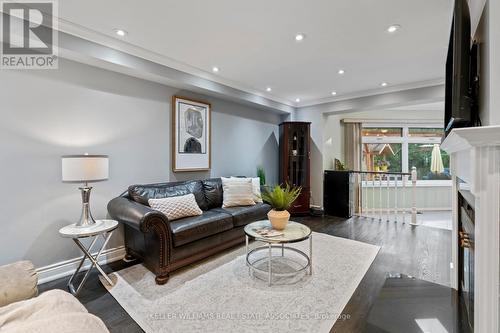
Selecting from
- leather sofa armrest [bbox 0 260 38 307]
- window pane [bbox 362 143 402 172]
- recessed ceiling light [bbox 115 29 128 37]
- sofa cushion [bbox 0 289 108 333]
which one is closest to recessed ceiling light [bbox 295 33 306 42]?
recessed ceiling light [bbox 115 29 128 37]

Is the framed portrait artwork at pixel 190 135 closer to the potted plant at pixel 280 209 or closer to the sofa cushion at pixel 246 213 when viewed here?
the sofa cushion at pixel 246 213

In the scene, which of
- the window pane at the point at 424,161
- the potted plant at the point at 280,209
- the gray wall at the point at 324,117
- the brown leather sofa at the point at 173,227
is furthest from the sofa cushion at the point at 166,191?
the window pane at the point at 424,161

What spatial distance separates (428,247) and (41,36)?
5.25 m

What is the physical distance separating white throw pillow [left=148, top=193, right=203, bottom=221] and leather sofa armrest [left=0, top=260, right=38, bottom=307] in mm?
1411

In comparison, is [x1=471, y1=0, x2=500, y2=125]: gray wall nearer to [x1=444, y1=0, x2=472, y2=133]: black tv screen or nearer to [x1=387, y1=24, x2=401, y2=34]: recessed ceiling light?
[x1=444, y1=0, x2=472, y2=133]: black tv screen

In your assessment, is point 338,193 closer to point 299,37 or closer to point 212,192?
point 212,192

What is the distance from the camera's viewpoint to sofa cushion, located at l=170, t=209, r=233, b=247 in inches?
99.8

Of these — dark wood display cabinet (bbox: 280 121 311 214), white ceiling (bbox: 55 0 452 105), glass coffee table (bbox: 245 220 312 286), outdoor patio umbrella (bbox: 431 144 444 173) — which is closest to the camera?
white ceiling (bbox: 55 0 452 105)

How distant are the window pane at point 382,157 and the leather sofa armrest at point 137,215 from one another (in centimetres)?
562

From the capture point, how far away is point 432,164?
6230mm

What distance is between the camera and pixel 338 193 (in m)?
5.07

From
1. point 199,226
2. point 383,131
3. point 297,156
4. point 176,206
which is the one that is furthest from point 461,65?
point 383,131

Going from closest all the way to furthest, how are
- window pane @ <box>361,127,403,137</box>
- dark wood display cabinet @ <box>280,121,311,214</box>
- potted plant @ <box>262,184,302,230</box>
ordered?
potted plant @ <box>262,184,302,230</box>
dark wood display cabinet @ <box>280,121,311,214</box>
window pane @ <box>361,127,403,137</box>

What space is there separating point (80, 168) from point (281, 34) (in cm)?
243
